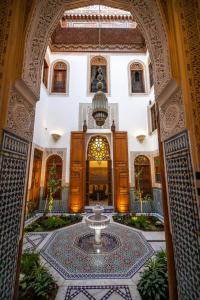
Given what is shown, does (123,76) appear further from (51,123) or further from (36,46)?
(36,46)

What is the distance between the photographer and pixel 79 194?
5.29 m

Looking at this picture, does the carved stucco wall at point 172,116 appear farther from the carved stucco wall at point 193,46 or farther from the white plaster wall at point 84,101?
the white plaster wall at point 84,101

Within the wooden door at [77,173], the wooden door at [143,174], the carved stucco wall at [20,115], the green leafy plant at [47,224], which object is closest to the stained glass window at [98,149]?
the wooden door at [77,173]

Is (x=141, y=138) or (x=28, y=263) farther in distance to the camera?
(x=141, y=138)

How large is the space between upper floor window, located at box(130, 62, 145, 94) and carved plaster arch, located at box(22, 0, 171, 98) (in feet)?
15.5

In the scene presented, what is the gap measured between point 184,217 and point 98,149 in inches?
184

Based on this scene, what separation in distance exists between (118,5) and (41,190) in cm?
502

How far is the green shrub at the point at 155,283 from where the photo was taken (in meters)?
1.67

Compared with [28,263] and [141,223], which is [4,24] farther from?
[141,223]

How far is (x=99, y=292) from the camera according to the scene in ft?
5.97

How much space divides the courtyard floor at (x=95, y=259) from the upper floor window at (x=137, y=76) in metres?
4.86

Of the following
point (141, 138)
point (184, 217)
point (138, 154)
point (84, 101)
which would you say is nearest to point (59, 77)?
point (84, 101)

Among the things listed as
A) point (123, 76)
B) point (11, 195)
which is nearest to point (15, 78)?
point (11, 195)

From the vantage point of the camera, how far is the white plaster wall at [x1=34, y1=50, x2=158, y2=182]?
5.63 meters
